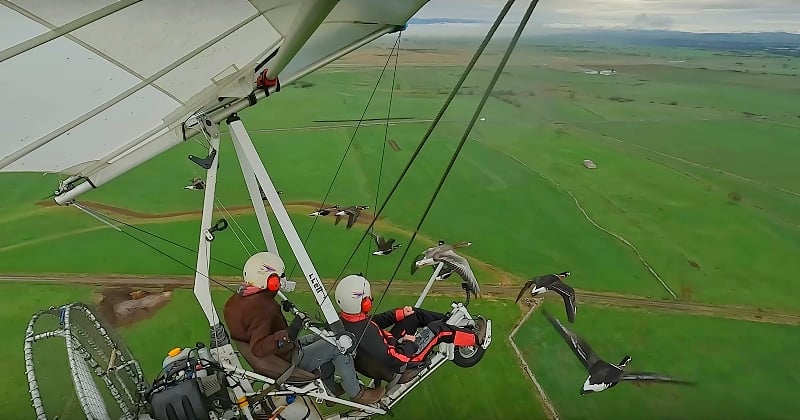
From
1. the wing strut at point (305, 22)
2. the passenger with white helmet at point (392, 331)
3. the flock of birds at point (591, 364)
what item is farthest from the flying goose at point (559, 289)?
the wing strut at point (305, 22)

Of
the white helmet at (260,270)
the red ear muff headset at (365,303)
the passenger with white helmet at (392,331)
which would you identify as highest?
the white helmet at (260,270)

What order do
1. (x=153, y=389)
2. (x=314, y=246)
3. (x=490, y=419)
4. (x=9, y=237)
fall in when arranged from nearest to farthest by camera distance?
1. (x=153, y=389)
2. (x=490, y=419)
3. (x=314, y=246)
4. (x=9, y=237)

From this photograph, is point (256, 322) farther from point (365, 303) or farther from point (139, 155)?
point (139, 155)

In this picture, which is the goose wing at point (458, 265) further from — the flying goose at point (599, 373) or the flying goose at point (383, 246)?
the flying goose at point (383, 246)

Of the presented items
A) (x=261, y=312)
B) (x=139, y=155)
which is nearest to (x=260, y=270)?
(x=261, y=312)

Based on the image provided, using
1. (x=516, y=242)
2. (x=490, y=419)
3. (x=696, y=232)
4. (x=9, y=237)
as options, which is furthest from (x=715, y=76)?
(x=9, y=237)

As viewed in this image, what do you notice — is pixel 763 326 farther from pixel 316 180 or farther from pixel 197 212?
pixel 197 212

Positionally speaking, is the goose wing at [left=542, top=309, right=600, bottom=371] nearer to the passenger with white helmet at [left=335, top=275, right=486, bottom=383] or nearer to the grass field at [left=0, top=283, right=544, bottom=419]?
the grass field at [left=0, top=283, right=544, bottom=419]
